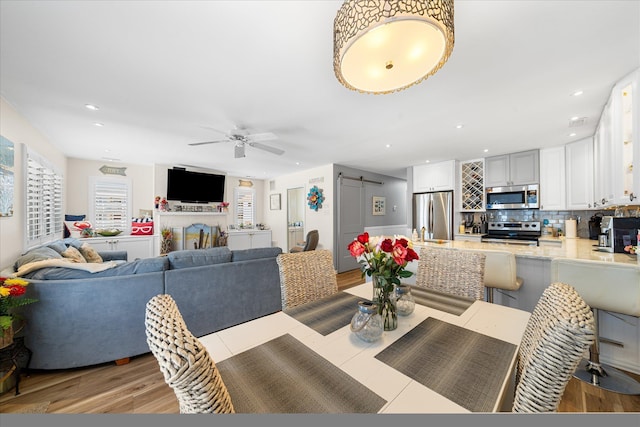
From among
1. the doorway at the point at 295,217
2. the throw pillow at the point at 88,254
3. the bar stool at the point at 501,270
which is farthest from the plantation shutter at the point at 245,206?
the bar stool at the point at 501,270

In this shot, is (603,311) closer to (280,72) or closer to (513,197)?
(513,197)

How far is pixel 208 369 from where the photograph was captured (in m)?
0.50

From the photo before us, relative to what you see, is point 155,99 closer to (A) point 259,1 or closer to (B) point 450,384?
(A) point 259,1

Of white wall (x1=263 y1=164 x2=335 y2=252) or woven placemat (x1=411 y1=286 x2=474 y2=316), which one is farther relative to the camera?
white wall (x1=263 y1=164 x2=335 y2=252)

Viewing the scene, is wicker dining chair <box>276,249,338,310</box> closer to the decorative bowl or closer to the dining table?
the dining table

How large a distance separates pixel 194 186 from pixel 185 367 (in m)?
5.46

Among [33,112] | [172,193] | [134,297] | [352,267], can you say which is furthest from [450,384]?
[172,193]

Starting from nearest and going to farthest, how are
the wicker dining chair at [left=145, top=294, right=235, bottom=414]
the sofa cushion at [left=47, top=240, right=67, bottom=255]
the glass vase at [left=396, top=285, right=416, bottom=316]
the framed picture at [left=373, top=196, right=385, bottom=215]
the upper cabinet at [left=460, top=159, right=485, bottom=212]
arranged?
the wicker dining chair at [left=145, top=294, right=235, bottom=414]
the glass vase at [left=396, top=285, right=416, bottom=316]
the sofa cushion at [left=47, top=240, right=67, bottom=255]
the upper cabinet at [left=460, top=159, right=485, bottom=212]
the framed picture at [left=373, top=196, right=385, bottom=215]

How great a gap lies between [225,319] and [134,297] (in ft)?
2.67

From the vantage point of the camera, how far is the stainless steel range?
382cm

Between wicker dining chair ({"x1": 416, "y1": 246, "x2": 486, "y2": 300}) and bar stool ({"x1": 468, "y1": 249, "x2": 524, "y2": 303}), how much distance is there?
0.46 m

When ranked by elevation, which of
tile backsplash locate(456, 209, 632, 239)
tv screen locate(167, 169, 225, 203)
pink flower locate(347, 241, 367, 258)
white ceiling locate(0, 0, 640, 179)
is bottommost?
pink flower locate(347, 241, 367, 258)

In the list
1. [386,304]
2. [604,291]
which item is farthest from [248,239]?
[604,291]

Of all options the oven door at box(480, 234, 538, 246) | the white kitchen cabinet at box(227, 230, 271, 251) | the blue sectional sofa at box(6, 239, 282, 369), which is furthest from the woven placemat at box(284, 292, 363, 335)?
the white kitchen cabinet at box(227, 230, 271, 251)
